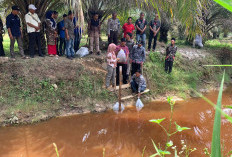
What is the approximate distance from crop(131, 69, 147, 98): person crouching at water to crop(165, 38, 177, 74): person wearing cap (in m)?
1.96

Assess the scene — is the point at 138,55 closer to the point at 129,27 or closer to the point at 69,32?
the point at 129,27

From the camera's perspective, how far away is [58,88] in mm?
6207

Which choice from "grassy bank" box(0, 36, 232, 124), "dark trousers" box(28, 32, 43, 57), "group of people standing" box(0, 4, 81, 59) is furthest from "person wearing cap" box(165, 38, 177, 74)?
"dark trousers" box(28, 32, 43, 57)

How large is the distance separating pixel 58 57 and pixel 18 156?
3.82 metres

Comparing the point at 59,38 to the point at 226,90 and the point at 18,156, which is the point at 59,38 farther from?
the point at 226,90

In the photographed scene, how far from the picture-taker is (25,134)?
15.4 ft

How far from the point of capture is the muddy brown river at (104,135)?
4.21 meters

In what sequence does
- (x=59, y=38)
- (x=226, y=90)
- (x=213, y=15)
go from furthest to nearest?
(x=213, y=15), (x=226, y=90), (x=59, y=38)

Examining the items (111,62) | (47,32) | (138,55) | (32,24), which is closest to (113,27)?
(138,55)

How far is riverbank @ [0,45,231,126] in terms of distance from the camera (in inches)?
215

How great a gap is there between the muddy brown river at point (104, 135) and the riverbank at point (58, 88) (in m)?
0.38

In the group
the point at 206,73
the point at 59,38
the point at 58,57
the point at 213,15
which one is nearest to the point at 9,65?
the point at 58,57

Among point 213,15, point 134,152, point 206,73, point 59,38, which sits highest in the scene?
point 213,15

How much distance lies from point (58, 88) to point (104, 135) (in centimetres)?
222
